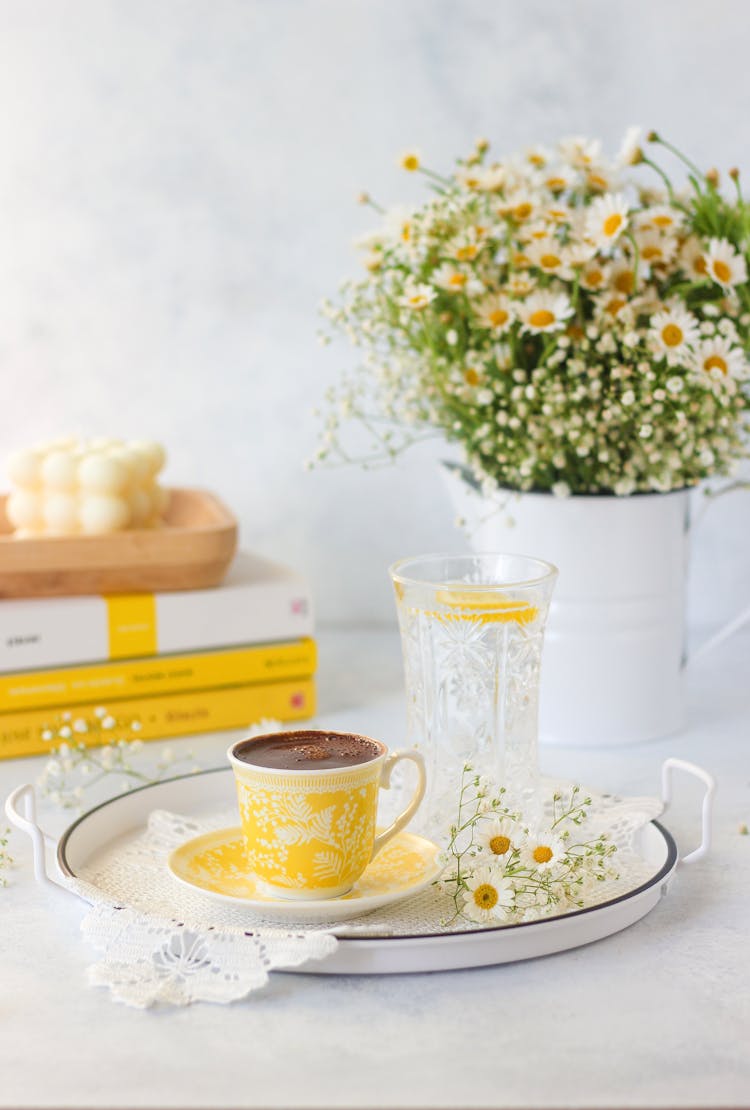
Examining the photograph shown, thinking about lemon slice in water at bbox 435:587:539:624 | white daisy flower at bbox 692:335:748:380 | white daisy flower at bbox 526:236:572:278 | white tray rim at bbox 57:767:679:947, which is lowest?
white tray rim at bbox 57:767:679:947

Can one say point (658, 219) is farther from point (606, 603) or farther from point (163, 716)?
point (163, 716)

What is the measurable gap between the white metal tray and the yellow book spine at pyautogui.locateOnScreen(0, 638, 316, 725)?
0.86 feet

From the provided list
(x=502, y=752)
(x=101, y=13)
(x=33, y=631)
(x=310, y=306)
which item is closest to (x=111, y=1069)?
(x=502, y=752)

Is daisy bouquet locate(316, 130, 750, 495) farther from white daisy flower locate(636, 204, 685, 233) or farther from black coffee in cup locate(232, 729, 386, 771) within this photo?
black coffee in cup locate(232, 729, 386, 771)

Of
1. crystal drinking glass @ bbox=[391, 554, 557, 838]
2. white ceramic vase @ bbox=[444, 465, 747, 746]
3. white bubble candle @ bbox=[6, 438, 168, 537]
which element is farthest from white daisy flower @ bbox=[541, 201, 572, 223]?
white bubble candle @ bbox=[6, 438, 168, 537]

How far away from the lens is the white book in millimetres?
1047

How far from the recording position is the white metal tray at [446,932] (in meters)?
0.60

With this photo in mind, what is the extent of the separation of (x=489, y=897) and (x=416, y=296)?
478 mm

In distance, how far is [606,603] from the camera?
1.02 m

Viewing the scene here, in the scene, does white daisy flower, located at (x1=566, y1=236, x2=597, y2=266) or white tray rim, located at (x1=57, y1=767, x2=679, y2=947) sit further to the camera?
white daisy flower, located at (x1=566, y1=236, x2=597, y2=266)

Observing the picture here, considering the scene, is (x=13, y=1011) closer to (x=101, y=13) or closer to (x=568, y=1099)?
(x=568, y=1099)

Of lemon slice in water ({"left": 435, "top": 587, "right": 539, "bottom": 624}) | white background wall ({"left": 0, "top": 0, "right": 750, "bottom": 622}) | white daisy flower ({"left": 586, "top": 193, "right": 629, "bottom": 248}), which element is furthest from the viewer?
white background wall ({"left": 0, "top": 0, "right": 750, "bottom": 622})

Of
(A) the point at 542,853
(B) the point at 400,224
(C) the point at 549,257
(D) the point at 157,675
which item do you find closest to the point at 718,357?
(C) the point at 549,257

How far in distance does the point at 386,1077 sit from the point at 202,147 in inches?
43.1
